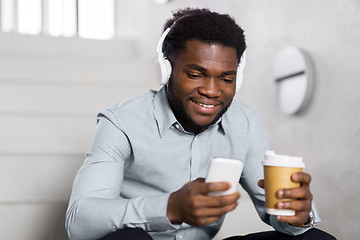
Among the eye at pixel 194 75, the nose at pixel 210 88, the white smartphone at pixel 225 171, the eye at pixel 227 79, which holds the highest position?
the eye at pixel 194 75

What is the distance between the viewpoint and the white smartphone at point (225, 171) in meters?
0.93

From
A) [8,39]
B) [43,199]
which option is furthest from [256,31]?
[8,39]

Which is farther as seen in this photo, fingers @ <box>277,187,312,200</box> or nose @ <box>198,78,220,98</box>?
nose @ <box>198,78,220,98</box>

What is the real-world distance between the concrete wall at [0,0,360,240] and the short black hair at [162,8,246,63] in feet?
1.54

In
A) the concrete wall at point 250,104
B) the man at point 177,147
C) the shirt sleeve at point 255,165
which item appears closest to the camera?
the man at point 177,147

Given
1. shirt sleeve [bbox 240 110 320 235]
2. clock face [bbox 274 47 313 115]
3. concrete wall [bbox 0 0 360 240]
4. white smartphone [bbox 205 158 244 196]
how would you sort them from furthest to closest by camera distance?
clock face [bbox 274 47 313 115] → concrete wall [bbox 0 0 360 240] → shirt sleeve [bbox 240 110 320 235] → white smartphone [bbox 205 158 244 196]

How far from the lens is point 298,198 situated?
3.58 ft

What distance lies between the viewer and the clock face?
1.78 m

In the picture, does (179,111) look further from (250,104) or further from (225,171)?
(250,104)

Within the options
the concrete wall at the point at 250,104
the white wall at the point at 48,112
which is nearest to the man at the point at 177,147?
the concrete wall at the point at 250,104

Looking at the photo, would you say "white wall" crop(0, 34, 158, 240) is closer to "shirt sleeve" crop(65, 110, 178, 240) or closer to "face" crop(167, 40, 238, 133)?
"shirt sleeve" crop(65, 110, 178, 240)

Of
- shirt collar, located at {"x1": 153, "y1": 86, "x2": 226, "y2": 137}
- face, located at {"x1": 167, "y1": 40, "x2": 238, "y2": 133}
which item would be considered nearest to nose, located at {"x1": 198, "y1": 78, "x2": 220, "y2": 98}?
face, located at {"x1": 167, "y1": 40, "x2": 238, "y2": 133}

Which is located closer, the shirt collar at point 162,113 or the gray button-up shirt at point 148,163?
the gray button-up shirt at point 148,163

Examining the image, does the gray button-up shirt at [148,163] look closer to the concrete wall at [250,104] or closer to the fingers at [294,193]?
the fingers at [294,193]
